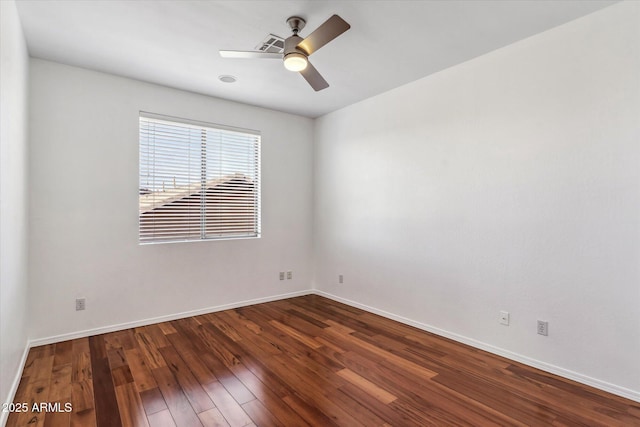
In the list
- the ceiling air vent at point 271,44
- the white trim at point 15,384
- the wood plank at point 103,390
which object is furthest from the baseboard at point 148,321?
the ceiling air vent at point 271,44

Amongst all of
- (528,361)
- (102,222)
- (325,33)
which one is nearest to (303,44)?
(325,33)

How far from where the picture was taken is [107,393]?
215cm

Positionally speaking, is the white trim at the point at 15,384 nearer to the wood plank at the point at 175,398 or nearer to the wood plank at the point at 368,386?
the wood plank at the point at 175,398

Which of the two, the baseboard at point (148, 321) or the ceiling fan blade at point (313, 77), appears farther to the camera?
the baseboard at point (148, 321)

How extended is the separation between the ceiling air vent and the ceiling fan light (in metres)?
0.41

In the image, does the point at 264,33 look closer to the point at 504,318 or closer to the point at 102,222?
the point at 102,222

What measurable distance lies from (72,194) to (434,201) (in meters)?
3.59

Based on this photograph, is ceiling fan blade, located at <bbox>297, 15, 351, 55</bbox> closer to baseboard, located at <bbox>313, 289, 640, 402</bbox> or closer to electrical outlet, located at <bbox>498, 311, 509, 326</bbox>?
electrical outlet, located at <bbox>498, 311, 509, 326</bbox>

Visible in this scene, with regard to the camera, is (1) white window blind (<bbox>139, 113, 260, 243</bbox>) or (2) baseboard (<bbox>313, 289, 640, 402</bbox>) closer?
(2) baseboard (<bbox>313, 289, 640, 402</bbox>)

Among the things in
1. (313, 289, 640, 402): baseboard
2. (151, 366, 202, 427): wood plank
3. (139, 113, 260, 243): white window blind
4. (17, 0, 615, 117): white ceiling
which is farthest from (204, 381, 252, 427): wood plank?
(17, 0, 615, 117): white ceiling

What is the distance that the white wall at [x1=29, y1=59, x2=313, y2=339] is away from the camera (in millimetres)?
2955

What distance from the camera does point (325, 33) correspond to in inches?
81.6

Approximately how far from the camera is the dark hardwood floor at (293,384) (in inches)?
75.5

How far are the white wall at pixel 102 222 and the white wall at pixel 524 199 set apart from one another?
1977mm
